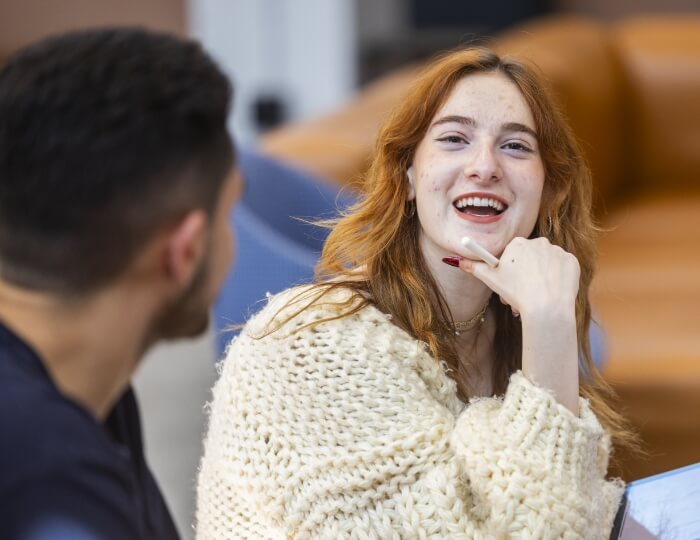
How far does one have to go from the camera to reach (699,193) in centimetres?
375

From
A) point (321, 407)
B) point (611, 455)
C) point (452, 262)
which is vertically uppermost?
point (452, 262)

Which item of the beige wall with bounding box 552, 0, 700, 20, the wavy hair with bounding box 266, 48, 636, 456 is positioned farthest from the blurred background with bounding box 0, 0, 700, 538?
the wavy hair with bounding box 266, 48, 636, 456

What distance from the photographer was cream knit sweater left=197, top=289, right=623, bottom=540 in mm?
1214

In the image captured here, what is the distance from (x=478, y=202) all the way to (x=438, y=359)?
18 cm

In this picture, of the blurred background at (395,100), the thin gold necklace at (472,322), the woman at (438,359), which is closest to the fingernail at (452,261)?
the woman at (438,359)

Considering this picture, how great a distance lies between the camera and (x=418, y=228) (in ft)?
4.61

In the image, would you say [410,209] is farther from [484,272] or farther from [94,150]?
[94,150]

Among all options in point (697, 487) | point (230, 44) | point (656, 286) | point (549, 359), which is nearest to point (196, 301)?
point (549, 359)

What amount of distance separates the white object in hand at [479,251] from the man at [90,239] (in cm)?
32

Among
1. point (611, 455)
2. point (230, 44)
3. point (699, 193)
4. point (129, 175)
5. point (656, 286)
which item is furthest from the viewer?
point (230, 44)

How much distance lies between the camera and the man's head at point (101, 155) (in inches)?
Answer: 37.6

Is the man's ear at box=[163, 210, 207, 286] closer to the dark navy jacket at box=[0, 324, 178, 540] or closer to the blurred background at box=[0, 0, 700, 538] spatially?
the dark navy jacket at box=[0, 324, 178, 540]

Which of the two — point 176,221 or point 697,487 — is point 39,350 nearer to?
point 176,221

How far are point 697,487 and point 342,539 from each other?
39cm
